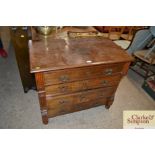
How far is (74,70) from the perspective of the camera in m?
1.20

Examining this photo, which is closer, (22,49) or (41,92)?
(41,92)

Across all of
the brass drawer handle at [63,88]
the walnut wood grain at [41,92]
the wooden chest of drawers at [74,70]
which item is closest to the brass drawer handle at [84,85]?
the wooden chest of drawers at [74,70]

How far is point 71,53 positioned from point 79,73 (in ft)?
0.67

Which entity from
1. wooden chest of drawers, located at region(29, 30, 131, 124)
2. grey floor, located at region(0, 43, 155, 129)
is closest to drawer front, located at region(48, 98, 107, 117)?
wooden chest of drawers, located at region(29, 30, 131, 124)

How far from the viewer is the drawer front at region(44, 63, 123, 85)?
1.17 metres

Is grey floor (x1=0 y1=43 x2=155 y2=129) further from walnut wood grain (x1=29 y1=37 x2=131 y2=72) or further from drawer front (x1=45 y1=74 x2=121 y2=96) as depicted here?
walnut wood grain (x1=29 y1=37 x2=131 y2=72)

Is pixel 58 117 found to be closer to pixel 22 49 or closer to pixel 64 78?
pixel 64 78

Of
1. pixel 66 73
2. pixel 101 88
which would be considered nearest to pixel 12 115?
pixel 66 73

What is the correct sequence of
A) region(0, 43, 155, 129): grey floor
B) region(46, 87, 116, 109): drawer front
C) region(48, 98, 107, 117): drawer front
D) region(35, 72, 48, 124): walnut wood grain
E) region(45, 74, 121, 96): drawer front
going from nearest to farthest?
1. region(35, 72, 48, 124): walnut wood grain
2. region(45, 74, 121, 96): drawer front
3. region(46, 87, 116, 109): drawer front
4. region(48, 98, 107, 117): drawer front
5. region(0, 43, 155, 129): grey floor

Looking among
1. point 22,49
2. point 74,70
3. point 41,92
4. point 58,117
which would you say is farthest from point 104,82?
point 22,49

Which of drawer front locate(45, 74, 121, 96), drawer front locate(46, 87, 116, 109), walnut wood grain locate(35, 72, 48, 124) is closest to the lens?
walnut wood grain locate(35, 72, 48, 124)

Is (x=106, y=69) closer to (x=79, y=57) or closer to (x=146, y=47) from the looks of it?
(x=79, y=57)

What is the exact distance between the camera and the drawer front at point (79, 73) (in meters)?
1.17

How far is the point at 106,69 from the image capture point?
1.33m
